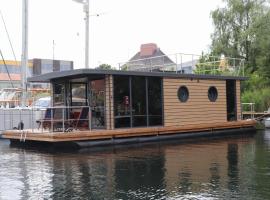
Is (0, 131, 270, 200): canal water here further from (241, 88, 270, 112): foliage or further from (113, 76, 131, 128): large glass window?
(241, 88, 270, 112): foliage

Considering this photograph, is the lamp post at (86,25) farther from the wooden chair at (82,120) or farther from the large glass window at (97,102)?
the wooden chair at (82,120)

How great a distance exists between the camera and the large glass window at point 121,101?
18547 mm

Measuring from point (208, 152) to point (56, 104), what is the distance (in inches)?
317

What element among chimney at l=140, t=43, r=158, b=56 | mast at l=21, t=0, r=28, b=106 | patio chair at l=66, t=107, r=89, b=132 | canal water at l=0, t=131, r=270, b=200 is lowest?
canal water at l=0, t=131, r=270, b=200

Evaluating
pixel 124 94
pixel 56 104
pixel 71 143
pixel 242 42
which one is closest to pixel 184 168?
pixel 71 143

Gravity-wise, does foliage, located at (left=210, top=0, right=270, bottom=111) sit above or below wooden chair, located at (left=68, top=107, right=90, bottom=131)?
above

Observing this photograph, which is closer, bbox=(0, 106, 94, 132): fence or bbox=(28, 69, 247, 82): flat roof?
bbox=(28, 69, 247, 82): flat roof

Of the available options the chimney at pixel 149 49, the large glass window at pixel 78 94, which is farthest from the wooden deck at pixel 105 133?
the chimney at pixel 149 49

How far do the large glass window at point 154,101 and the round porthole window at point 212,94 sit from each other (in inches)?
127

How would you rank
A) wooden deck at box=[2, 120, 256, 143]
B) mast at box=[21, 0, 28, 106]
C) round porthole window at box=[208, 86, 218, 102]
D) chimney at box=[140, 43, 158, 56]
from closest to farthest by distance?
wooden deck at box=[2, 120, 256, 143] < round porthole window at box=[208, 86, 218, 102] < mast at box=[21, 0, 28, 106] < chimney at box=[140, 43, 158, 56]

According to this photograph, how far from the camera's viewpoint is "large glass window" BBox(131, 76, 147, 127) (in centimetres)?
1898

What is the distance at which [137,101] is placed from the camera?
1909 cm

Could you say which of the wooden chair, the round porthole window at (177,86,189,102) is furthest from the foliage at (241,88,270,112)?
the wooden chair

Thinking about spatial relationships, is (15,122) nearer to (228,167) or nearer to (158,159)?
(158,159)
